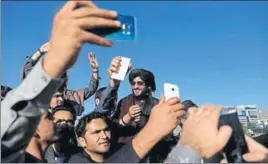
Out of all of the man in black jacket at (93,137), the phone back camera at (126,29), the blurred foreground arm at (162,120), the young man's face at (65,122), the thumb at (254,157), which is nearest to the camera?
the phone back camera at (126,29)

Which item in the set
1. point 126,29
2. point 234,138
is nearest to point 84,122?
point 234,138

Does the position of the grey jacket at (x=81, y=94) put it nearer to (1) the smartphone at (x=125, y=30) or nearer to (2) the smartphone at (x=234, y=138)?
(2) the smartphone at (x=234, y=138)

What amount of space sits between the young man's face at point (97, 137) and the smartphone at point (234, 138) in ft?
4.40

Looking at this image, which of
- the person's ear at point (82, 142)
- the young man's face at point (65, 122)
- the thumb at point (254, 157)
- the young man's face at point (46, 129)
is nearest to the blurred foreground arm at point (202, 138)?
the thumb at point (254, 157)

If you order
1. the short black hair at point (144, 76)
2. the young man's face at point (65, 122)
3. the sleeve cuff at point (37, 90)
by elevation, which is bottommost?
the young man's face at point (65, 122)

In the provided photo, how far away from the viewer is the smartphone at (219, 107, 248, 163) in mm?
1097

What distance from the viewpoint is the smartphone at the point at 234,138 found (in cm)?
110

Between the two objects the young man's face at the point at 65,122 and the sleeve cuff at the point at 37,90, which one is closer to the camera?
the sleeve cuff at the point at 37,90

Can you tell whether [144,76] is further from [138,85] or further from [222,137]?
[222,137]

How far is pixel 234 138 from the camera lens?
3.63 feet

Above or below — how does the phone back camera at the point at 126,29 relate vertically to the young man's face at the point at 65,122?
above

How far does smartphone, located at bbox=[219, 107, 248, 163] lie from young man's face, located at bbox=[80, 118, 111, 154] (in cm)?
134

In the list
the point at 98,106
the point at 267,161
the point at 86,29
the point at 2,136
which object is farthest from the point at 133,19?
the point at 98,106

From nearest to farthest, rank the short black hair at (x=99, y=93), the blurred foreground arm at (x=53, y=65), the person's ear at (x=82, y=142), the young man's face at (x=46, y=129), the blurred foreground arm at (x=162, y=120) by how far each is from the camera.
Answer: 1. the blurred foreground arm at (x=53, y=65)
2. the blurred foreground arm at (x=162, y=120)
3. the young man's face at (x=46, y=129)
4. the person's ear at (x=82, y=142)
5. the short black hair at (x=99, y=93)
